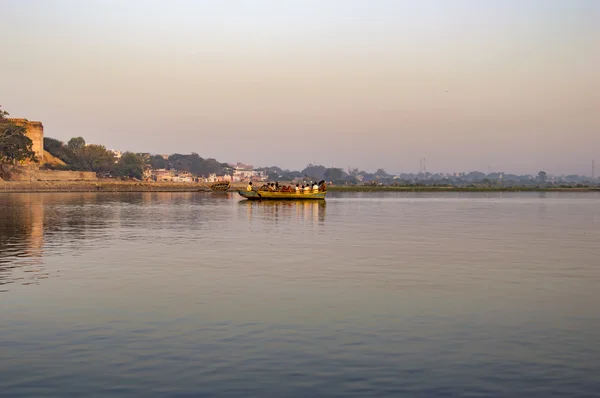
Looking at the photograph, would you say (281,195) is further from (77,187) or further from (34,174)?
(34,174)

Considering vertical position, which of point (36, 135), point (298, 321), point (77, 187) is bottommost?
point (298, 321)

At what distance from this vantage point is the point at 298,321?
49.2ft

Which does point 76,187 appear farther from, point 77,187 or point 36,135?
point 36,135

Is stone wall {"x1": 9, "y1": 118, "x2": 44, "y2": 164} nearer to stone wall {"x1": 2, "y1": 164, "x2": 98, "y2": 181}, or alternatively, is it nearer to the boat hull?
A: stone wall {"x1": 2, "y1": 164, "x2": 98, "y2": 181}

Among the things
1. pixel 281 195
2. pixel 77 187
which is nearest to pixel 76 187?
pixel 77 187

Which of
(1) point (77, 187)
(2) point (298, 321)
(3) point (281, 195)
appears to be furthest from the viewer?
(1) point (77, 187)

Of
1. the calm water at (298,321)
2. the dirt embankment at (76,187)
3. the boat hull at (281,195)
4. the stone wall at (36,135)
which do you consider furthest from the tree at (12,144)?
the calm water at (298,321)

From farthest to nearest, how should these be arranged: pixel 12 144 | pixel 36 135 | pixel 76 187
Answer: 1. pixel 36 135
2. pixel 76 187
3. pixel 12 144

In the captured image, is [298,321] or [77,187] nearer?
[298,321]

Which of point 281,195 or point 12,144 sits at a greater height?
point 12,144

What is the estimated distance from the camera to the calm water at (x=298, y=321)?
35.0ft

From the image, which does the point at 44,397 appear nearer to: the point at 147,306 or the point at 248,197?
the point at 147,306

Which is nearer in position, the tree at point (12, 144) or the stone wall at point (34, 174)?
the tree at point (12, 144)

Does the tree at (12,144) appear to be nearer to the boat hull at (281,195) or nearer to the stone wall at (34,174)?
the stone wall at (34,174)
